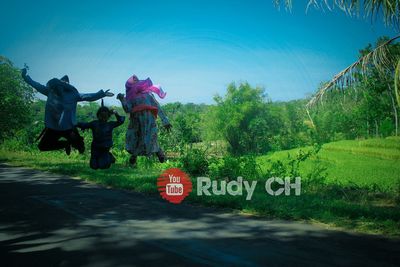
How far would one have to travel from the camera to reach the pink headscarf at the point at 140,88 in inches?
115

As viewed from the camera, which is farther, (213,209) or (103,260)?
(213,209)

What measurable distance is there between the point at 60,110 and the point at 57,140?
28 cm

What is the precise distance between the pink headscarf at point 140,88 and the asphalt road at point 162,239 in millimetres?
2671

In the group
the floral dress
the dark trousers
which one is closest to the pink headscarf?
the floral dress

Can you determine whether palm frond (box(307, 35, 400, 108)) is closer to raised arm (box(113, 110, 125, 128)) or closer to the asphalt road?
the asphalt road

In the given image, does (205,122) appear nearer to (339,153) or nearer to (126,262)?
(339,153)

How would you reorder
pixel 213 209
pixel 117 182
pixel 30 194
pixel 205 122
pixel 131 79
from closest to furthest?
pixel 131 79
pixel 213 209
pixel 30 194
pixel 117 182
pixel 205 122

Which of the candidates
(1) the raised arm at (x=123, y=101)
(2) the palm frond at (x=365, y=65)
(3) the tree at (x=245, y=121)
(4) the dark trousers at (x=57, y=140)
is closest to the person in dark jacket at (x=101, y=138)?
(1) the raised arm at (x=123, y=101)

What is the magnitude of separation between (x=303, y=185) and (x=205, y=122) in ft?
129

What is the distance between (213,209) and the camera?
7.87m

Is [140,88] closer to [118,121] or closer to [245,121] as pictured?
[118,121]

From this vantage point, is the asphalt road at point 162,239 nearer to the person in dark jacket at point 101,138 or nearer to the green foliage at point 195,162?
the person in dark jacket at point 101,138

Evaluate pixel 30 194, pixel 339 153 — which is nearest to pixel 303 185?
pixel 30 194

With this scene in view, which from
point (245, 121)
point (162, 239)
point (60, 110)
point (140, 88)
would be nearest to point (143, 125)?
point (140, 88)
